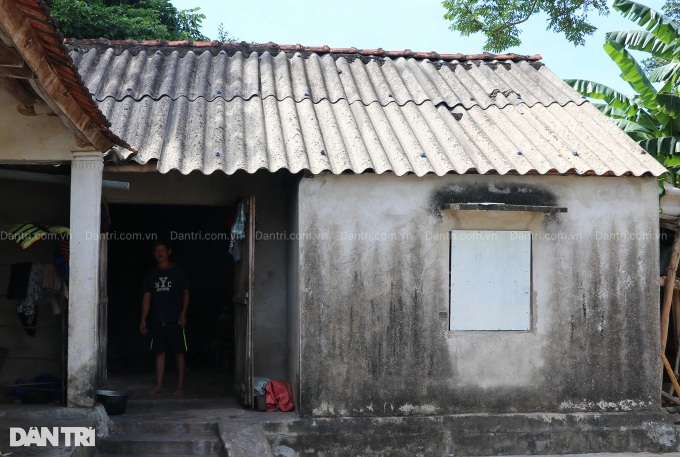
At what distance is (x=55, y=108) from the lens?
6.05 meters

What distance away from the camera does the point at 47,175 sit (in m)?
7.80

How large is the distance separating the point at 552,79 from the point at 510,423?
4.93 metres

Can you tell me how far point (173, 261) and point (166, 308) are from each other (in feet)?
13.7

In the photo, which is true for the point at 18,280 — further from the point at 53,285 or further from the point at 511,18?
the point at 511,18

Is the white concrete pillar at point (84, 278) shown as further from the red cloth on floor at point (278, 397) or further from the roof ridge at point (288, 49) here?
the roof ridge at point (288, 49)

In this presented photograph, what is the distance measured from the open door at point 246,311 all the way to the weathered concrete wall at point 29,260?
2.14 metres

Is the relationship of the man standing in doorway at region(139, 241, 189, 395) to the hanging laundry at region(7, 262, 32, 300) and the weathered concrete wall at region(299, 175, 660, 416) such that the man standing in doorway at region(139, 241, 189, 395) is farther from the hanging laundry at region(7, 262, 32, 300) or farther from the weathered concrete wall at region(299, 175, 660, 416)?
the weathered concrete wall at region(299, 175, 660, 416)

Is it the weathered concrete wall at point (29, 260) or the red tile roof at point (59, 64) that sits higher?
the red tile roof at point (59, 64)

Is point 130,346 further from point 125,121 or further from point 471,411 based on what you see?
point 471,411

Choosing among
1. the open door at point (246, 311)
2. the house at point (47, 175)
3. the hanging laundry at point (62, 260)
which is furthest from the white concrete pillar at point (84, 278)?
the open door at point (246, 311)

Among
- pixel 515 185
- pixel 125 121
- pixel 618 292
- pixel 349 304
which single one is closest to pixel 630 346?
pixel 618 292

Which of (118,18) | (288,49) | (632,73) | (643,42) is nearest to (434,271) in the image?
(288,49)

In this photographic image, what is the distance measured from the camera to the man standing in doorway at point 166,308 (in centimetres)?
928

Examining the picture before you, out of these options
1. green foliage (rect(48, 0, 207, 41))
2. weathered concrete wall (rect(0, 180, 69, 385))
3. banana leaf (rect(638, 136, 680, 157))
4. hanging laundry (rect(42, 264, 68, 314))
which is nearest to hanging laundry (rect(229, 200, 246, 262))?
hanging laundry (rect(42, 264, 68, 314))
